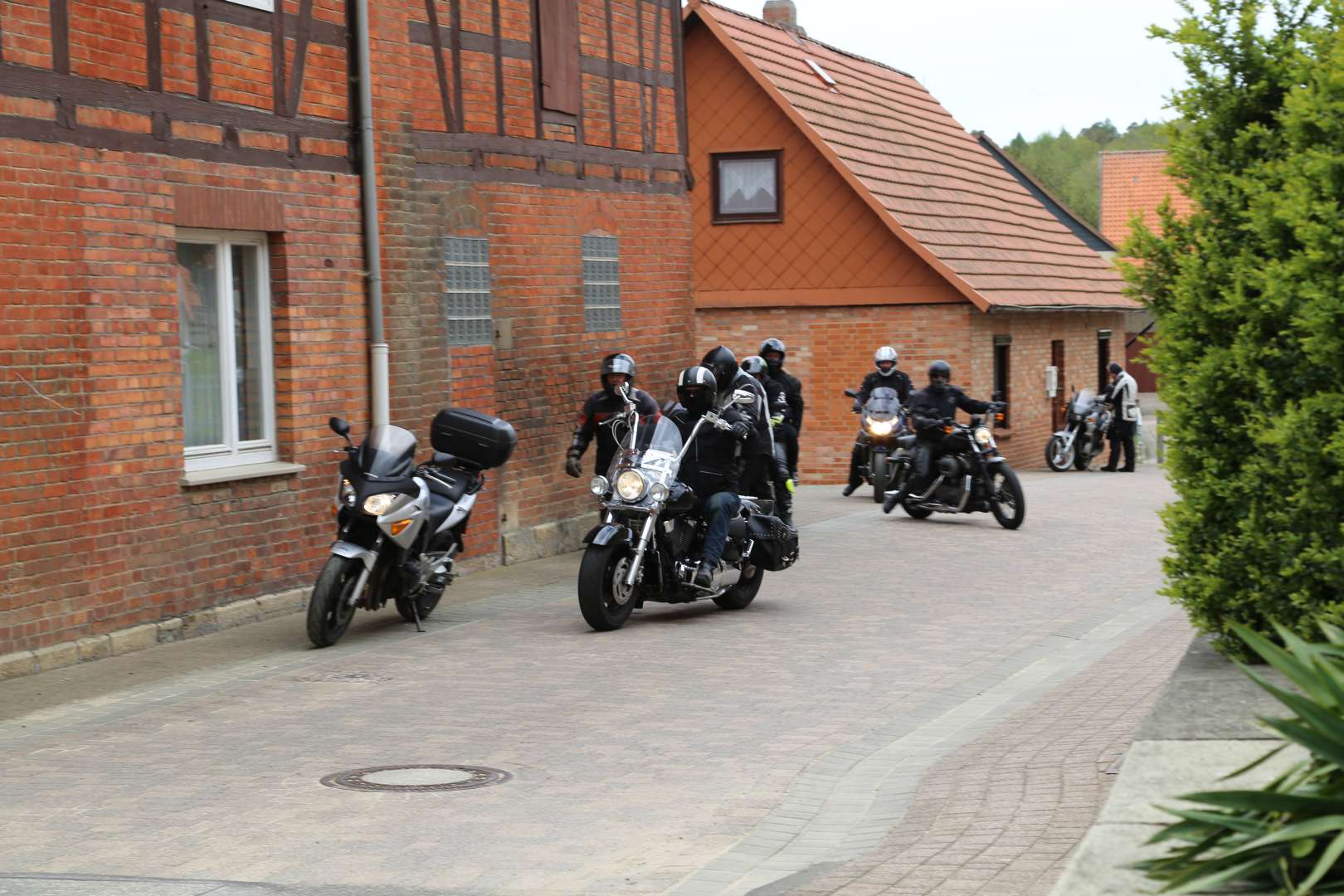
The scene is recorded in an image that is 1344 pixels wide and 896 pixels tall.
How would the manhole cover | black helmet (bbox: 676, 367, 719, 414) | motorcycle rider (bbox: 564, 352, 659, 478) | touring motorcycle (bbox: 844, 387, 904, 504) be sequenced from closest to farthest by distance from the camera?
the manhole cover
black helmet (bbox: 676, 367, 719, 414)
motorcycle rider (bbox: 564, 352, 659, 478)
touring motorcycle (bbox: 844, 387, 904, 504)

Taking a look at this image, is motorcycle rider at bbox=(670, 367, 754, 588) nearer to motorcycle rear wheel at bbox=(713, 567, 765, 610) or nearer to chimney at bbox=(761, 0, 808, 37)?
motorcycle rear wheel at bbox=(713, 567, 765, 610)

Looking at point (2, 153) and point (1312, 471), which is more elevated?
point (2, 153)

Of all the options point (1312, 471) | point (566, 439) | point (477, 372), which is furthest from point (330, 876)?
point (566, 439)

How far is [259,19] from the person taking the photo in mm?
13219

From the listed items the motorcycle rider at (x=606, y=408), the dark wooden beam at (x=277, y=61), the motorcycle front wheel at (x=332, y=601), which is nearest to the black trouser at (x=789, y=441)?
the motorcycle rider at (x=606, y=408)

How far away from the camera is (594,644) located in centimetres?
1190

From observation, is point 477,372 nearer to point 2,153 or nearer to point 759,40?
point 2,153

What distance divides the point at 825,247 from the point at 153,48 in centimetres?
1938

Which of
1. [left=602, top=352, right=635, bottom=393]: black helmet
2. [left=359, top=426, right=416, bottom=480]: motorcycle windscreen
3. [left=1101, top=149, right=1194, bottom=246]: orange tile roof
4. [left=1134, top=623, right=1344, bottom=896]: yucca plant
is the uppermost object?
[left=1101, top=149, right=1194, bottom=246]: orange tile roof

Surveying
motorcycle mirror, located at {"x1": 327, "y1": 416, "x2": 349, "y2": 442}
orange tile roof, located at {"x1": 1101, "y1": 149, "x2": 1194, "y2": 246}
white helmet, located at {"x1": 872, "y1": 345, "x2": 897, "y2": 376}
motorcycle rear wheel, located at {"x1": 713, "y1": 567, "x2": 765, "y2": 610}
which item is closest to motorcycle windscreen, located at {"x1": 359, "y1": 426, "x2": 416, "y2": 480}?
motorcycle mirror, located at {"x1": 327, "y1": 416, "x2": 349, "y2": 442}

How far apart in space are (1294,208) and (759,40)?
2644 cm

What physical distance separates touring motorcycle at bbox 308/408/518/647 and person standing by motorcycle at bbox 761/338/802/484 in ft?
17.8

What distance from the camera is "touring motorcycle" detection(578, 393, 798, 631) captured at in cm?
1229

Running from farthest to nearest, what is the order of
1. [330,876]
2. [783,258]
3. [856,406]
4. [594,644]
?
[783,258] → [856,406] → [594,644] → [330,876]
